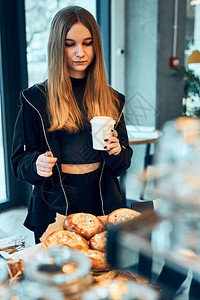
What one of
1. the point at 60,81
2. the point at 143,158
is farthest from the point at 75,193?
the point at 143,158

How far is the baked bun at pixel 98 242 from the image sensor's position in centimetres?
96

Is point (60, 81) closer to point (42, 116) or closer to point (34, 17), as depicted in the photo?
point (42, 116)

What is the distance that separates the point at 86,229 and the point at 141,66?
3.53 meters

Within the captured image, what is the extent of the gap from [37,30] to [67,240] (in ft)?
10.8

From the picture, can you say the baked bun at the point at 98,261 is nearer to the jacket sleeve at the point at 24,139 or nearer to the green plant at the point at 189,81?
the jacket sleeve at the point at 24,139

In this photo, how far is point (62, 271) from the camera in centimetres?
63

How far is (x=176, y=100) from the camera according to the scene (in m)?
4.57

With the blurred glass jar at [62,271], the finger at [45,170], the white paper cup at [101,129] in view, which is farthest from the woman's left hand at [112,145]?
the blurred glass jar at [62,271]

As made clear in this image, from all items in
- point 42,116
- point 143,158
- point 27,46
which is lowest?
point 143,158

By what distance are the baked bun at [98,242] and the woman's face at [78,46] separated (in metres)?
0.71

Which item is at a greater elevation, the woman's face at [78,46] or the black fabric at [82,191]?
the woman's face at [78,46]

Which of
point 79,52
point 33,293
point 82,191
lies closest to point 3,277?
point 33,293

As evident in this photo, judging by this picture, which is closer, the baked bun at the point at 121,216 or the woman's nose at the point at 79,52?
the baked bun at the point at 121,216

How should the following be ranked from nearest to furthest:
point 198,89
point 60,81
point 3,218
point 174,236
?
point 174,236 → point 60,81 → point 3,218 → point 198,89
